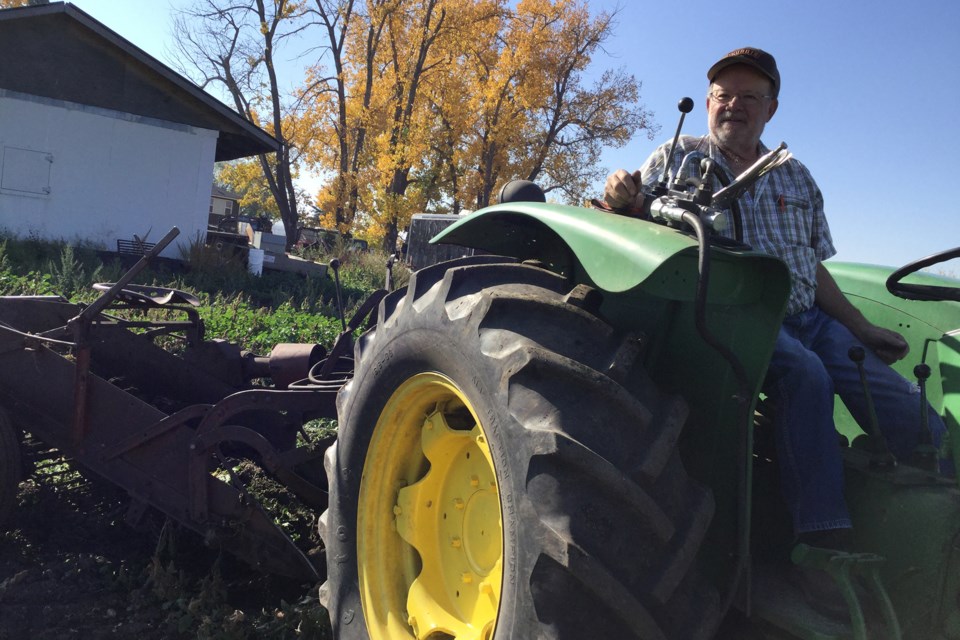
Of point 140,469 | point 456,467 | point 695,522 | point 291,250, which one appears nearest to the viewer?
point 695,522

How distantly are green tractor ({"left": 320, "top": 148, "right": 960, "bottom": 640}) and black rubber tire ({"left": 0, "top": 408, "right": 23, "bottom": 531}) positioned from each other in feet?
5.62

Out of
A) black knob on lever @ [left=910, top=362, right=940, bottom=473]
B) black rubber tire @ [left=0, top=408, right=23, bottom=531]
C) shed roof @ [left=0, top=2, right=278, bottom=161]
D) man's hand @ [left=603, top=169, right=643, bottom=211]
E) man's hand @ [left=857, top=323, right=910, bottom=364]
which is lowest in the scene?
black rubber tire @ [left=0, top=408, right=23, bottom=531]

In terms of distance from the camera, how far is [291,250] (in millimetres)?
23469

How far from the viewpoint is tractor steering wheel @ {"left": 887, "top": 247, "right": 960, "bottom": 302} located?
1936 millimetres

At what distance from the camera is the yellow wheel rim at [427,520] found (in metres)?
2.01

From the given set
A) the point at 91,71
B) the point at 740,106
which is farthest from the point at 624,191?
the point at 91,71

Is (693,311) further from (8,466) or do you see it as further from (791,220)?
(8,466)

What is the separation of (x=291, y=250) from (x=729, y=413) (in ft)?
74.7

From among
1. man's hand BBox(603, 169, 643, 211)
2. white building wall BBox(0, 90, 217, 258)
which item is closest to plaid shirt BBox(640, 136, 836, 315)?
man's hand BBox(603, 169, 643, 211)

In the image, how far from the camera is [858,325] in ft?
7.85

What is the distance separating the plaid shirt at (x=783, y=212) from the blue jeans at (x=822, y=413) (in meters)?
0.20

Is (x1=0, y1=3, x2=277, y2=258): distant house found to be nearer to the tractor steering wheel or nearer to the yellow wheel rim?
the yellow wheel rim

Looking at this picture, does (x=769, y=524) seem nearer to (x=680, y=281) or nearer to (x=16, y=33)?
(x=680, y=281)

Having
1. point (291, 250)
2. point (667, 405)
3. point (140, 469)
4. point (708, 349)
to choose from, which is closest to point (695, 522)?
point (667, 405)
